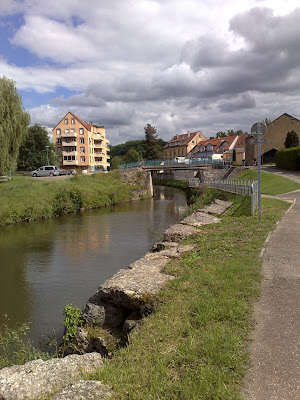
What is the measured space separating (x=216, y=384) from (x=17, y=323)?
7.16 m

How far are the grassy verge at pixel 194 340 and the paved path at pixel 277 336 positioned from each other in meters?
0.16

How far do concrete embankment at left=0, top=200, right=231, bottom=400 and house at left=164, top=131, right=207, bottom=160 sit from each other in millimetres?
92002

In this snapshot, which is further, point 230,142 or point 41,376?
point 230,142

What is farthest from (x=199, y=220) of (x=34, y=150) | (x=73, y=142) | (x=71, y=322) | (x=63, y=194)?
(x=73, y=142)

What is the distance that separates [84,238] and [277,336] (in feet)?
56.1

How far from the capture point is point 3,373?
402 centimetres

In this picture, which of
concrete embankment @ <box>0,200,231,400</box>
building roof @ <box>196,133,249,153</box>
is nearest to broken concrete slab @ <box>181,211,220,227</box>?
concrete embankment @ <box>0,200,231,400</box>

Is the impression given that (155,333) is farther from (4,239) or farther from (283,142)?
(283,142)

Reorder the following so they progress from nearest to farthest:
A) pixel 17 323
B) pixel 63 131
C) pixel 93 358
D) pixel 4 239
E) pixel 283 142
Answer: pixel 93 358 → pixel 17 323 → pixel 4 239 → pixel 283 142 → pixel 63 131

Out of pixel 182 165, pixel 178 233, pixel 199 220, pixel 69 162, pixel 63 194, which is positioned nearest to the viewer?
pixel 178 233

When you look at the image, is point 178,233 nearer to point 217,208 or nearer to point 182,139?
point 217,208

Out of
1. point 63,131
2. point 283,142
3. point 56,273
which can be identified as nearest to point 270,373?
point 56,273

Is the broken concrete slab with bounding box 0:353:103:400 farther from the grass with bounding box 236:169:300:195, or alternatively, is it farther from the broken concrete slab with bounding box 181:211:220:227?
the grass with bounding box 236:169:300:195

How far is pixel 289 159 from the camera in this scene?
4144cm
